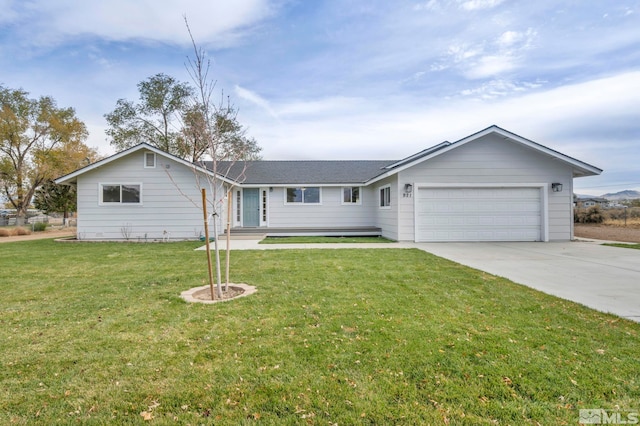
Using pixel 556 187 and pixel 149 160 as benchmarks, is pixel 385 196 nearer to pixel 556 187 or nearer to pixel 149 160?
pixel 556 187

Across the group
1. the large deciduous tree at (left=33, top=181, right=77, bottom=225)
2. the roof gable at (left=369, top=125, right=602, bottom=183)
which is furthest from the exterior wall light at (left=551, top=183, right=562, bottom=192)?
the large deciduous tree at (left=33, top=181, right=77, bottom=225)

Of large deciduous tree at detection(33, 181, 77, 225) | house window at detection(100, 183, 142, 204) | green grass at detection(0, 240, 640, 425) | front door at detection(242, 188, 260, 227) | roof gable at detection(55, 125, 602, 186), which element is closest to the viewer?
green grass at detection(0, 240, 640, 425)

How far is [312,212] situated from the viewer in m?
16.1

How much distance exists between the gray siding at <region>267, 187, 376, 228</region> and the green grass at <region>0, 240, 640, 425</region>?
10559 mm

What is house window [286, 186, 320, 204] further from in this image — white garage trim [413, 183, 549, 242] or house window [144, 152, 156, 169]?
house window [144, 152, 156, 169]

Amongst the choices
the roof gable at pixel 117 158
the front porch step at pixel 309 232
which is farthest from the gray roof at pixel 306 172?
the roof gable at pixel 117 158

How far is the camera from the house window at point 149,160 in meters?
13.6

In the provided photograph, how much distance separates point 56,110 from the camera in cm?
2777

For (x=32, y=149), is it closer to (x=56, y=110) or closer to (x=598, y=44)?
(x=56, y=110)

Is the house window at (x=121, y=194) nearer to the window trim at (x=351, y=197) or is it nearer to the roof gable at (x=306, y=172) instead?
the roof gable at (x=306, y=172)

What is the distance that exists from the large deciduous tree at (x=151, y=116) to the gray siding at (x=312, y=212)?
1278cm

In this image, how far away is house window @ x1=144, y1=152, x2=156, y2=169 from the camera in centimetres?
1362

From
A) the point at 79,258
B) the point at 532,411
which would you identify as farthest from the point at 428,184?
the point at 79,258

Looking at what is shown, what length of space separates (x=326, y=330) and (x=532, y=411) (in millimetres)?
1970
